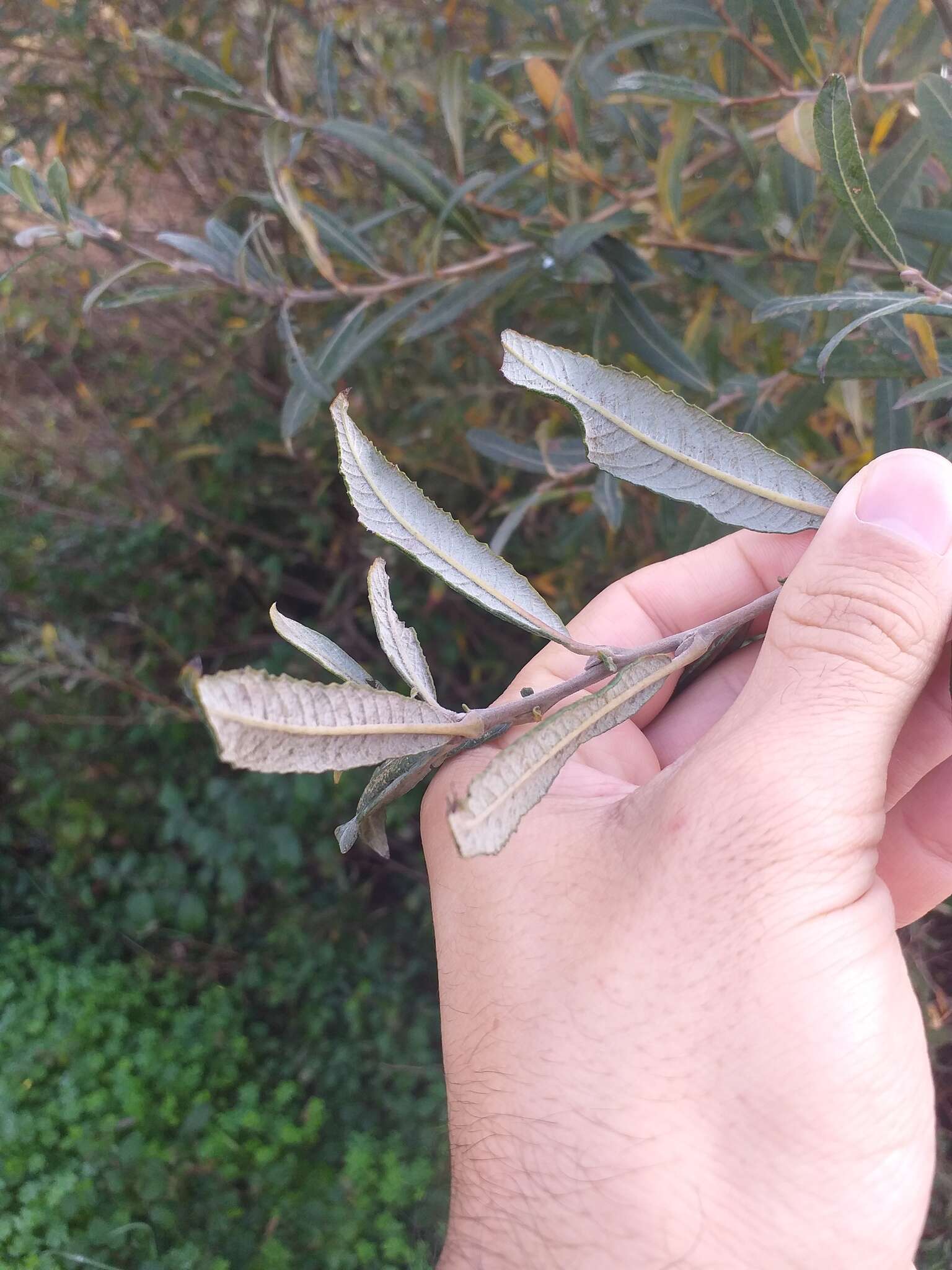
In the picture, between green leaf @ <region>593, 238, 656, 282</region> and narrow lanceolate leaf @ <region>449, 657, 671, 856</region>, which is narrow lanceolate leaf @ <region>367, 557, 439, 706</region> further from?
green leaf @ <region>593, 238, 656, 282</region>

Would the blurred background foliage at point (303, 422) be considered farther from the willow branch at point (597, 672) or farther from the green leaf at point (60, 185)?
the willow branch at point (597, 672)

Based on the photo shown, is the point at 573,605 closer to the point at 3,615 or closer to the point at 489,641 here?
the point at 489,641

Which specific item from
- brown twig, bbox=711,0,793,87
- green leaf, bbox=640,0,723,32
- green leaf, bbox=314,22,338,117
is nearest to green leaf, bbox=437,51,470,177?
green leaf, bbox=314,22,338,117

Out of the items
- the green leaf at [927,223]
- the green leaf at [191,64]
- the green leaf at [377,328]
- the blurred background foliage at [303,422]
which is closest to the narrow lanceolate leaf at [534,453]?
the blurred background foliage at [303,422]

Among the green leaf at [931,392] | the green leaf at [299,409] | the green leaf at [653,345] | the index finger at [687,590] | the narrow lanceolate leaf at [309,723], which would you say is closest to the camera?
the narrow lanceolate leaf at [309,723]

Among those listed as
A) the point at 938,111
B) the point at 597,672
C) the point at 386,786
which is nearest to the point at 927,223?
the point at 938,111

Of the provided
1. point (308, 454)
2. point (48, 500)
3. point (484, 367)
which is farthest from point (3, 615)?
point (484, 367)

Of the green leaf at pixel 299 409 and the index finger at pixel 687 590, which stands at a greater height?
the green leaf at pixel 299 409
